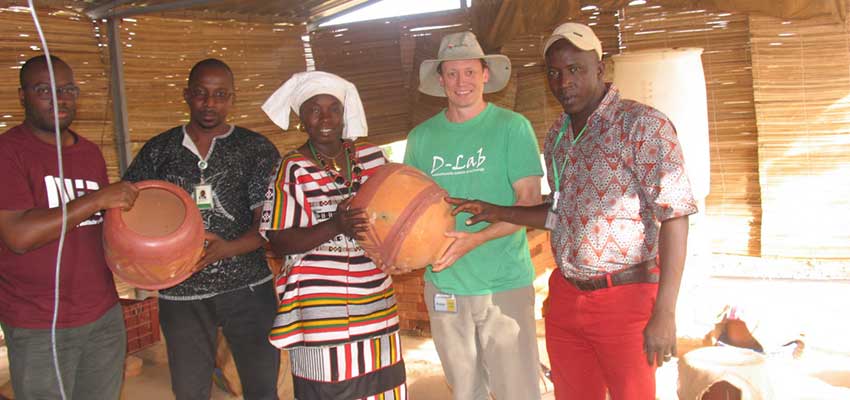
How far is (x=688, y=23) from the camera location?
5945 mm

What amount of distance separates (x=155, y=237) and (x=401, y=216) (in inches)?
33.3

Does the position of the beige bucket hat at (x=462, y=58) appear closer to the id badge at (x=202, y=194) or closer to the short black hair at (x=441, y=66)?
the short black hair at (x=441, y=66)

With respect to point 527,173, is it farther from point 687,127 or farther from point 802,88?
point 802,88

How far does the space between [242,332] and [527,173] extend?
126 centimetres

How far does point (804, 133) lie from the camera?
5.71 m

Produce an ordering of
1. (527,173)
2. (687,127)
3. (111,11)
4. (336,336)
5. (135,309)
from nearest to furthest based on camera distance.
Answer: (336,336) < (527,173) < (687,127) < (135,309) < (111,11)

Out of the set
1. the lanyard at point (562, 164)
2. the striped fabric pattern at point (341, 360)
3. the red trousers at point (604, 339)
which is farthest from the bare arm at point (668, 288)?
the striped fabric pattern at point (341, 360)

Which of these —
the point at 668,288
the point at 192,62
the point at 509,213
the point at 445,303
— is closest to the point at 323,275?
the point at 445,303

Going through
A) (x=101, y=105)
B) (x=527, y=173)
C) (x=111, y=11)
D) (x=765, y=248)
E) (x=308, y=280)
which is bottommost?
(x=765, y=248)

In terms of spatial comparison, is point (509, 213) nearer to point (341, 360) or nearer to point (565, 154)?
point (565, 154)

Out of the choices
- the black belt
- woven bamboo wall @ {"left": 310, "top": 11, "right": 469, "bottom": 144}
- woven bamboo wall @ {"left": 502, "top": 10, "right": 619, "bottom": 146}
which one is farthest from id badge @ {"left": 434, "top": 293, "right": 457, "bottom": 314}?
woven bamboo wall @ {"left": 310, "top": 11, "right": 469, "bottom": 144}

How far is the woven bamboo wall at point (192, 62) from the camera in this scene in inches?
238

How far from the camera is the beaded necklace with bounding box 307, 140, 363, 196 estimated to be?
8.60 feet

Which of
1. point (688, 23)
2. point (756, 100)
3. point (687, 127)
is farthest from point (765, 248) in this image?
point (687, 127)
